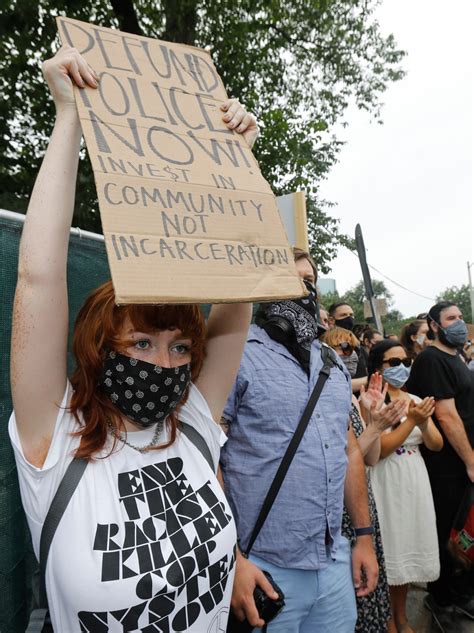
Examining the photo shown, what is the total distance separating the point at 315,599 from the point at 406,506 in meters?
1.53

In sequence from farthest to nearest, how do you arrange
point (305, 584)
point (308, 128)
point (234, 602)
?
point (308, 128) < point (305, 584) < point (234, 602)

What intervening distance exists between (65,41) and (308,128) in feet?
29.2

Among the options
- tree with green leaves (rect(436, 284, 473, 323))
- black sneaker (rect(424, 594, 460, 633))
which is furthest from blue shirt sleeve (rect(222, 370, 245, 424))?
tree with green leaves (rect(436, 284, 473, 323))

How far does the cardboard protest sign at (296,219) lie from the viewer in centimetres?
311

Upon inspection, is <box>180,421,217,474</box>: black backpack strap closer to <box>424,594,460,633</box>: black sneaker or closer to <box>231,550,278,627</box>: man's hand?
<box>231,550,278,627</box>: man's hand

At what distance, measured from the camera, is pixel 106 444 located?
1.29 meters

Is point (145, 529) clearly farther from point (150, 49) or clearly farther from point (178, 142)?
point (150, 49)

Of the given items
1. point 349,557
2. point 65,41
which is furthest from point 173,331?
→ point 349,557

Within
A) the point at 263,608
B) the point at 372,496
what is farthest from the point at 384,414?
the point at 263,608

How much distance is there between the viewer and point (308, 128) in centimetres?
962

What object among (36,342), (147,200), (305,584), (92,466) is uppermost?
(147,200)

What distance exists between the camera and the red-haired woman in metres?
1.17

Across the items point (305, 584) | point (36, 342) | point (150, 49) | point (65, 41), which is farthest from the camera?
point (305, 584)

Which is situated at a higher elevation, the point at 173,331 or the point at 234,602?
the point at 173,331
